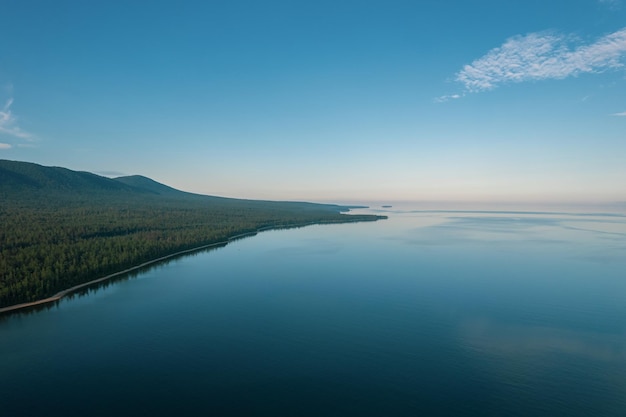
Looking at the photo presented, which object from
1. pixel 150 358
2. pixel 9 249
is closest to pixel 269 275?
pixel 150 358

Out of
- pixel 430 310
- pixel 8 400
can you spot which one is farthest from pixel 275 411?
pixel 430 310

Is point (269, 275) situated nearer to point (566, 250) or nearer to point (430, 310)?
point (430, 310)

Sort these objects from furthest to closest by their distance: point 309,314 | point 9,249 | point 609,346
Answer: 1. point 9,249
2. point 309,314
3. point 609,346

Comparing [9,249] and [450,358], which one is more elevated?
[9,249]

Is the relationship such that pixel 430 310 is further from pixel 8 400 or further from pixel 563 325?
pixel 8 400

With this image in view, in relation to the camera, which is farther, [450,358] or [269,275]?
[269,275]

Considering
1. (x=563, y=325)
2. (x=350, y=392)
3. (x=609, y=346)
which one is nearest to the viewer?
(x=350, y=392)
